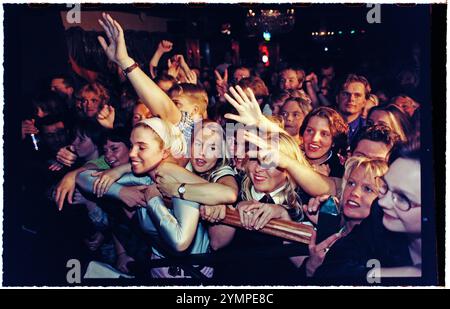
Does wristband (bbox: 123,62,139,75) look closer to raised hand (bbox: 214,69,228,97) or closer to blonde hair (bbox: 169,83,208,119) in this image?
blonde hair (bbox: 169,83,208,119)

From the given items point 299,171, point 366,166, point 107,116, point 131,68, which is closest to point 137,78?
point 131,68

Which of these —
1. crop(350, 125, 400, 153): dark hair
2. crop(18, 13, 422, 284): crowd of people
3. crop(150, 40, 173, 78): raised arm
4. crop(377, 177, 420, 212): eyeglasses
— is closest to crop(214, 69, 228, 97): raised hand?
crop(18, 13, 422, 284): crowd of people

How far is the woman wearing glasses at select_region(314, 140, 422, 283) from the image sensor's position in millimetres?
4199

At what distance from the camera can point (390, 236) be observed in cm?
423

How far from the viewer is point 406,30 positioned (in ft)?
13.7

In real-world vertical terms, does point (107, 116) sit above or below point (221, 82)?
below

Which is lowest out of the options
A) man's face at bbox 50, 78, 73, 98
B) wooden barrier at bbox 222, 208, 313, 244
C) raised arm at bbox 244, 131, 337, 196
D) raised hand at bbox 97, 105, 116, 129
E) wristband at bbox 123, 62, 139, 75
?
wooden barrier at bbox 222, 208, 313, 244

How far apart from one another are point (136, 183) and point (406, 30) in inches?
69.3

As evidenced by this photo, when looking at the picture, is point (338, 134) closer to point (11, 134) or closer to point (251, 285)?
point (251, 285)

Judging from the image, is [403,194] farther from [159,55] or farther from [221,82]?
[159,55]

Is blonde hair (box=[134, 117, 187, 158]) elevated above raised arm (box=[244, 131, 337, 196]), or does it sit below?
above

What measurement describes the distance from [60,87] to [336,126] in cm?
159
